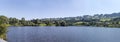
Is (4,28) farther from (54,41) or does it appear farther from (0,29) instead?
(54,41)

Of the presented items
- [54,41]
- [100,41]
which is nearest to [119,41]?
[100,41]

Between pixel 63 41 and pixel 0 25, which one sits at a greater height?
pixel 0 25

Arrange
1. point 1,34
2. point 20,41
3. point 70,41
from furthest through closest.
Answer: point 70,41 → point 20,41 → point 1,34

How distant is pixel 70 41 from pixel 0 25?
21547 mm

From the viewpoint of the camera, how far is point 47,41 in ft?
236

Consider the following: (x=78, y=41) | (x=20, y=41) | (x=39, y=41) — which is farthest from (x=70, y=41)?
(x=20, y=41)

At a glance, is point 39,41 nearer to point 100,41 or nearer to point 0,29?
point 0,29

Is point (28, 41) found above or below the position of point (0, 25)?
below

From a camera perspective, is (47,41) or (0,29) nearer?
(0,29)

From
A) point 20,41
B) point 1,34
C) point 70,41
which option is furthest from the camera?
point 70,41

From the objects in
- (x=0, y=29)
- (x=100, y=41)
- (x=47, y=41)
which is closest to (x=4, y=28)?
(x=0, y=29)

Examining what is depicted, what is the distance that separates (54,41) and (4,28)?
15.8m

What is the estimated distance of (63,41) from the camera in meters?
72.7

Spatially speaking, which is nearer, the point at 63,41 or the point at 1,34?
the point at 1,34
